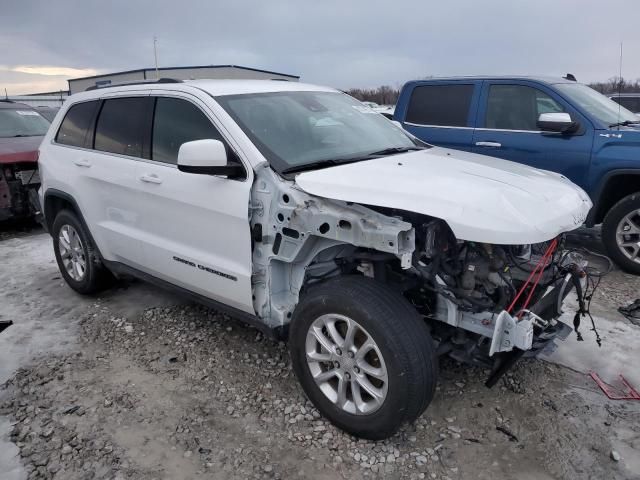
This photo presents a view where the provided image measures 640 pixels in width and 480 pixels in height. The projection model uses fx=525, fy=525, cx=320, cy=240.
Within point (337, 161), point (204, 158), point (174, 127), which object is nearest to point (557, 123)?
point (337, 161)

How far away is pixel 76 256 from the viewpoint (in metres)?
4.83

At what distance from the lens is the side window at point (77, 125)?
14.7ft

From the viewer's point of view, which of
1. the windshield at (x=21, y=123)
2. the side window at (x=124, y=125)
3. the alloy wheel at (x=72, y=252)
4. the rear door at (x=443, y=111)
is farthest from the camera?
the windshield at (x=21, y=123)

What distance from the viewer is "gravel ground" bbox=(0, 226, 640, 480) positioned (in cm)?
268

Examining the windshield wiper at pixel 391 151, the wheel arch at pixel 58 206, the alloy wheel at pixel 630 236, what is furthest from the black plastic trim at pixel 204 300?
the alloy wheel at pixel 630 236

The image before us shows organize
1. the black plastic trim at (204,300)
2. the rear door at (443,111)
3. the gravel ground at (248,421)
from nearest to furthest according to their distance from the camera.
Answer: the gravel ground at (248,421) → the black plastic trim at (204,300) → the rear door at (443,111)

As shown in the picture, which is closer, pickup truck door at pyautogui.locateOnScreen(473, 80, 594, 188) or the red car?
pickup truck door at pyautogui.locateOnScreen(473, 80, 594, 188)

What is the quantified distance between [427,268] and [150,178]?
2057 mm

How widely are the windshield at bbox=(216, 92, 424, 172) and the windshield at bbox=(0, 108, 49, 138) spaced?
6.21 metres

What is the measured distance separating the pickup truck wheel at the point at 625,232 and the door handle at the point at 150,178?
4.39 metres

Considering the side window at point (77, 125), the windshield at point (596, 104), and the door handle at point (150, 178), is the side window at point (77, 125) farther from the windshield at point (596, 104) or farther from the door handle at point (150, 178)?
the windshield at point (596, 104)

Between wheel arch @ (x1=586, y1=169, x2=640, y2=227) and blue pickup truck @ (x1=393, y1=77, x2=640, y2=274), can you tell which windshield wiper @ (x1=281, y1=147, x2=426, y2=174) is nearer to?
blue pickup truck @ (x1=393, y1=77, x2=640, y2=274)

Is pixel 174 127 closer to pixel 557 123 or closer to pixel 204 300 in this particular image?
pixel 204 300

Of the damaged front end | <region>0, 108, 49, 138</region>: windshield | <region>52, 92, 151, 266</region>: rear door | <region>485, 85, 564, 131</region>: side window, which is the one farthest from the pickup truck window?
<region>0, 108, 49, 138</region>: windshield
